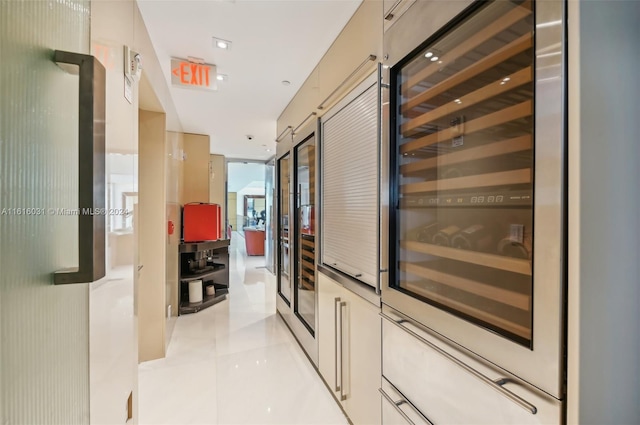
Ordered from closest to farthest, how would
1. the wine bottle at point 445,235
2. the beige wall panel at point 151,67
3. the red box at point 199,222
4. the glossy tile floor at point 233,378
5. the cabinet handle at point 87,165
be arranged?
the cabinet handle at point 87,165
the wine bottle at point 445,235
the beige wall panel at point 151,67
the glossy tile floor at point 233,378
the red box at point 199,222

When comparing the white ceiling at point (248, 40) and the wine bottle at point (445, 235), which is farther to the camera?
the white ceiling at point (248, 40)

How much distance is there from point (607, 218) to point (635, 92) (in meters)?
0.37

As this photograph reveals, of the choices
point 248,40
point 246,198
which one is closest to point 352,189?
point 248,40

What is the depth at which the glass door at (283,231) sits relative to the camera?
3.61 meters

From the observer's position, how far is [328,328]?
89.7 inches

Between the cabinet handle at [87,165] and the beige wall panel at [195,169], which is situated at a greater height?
the beige wall panel at [195,169]

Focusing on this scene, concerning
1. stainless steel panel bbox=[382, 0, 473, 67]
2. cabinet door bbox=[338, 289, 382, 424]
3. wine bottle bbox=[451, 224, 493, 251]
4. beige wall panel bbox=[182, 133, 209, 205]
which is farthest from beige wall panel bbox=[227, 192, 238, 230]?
wine bottle bbox=[451, 224, 493, 251]

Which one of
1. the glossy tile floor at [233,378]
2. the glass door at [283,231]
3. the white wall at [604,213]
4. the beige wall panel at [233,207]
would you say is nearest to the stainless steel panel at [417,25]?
the white wall at [604,213]

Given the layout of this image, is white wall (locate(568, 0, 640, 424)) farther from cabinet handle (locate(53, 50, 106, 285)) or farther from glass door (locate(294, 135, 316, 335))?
glass door (locate(294, 135, 316, 335))

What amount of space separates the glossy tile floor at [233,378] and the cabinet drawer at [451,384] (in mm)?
1026

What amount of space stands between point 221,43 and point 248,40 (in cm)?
21

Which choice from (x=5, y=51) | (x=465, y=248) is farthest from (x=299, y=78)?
(x=5, y=51)

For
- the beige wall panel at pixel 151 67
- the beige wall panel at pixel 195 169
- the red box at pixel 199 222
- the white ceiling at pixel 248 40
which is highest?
the white ceiling at pixel 248 40

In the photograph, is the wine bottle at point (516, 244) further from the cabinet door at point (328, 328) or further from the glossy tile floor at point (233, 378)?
the glossy tile floor at point (233, 378)
